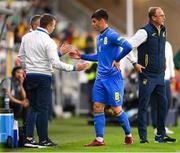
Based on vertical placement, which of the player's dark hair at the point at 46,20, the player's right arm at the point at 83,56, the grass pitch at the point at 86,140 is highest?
the player's dark hair at the point at 46,20

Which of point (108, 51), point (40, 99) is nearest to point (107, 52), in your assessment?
point (108, 51)

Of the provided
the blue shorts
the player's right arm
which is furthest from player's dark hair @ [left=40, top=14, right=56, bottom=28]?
the blue shorts

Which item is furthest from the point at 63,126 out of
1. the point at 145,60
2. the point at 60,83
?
the point at 145,60

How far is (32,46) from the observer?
13031 mm

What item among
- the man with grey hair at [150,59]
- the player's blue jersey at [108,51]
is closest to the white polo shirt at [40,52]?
the player's blue jersey at [108,51]

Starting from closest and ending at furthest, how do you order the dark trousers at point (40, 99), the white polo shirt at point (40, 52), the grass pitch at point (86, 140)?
the grass pitch at point (86, 140), the white polo shirt at point (40, 52), the dark trousers at point (40, 99)

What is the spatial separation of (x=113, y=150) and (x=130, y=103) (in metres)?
8.49

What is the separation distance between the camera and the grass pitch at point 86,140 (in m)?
12.1

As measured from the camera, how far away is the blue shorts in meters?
12.8

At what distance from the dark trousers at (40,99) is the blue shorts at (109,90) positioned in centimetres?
76

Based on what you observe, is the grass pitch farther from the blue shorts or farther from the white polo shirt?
the white polo shirt

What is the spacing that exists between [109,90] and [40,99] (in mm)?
1082

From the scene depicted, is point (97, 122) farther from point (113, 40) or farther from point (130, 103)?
point (130, 103)

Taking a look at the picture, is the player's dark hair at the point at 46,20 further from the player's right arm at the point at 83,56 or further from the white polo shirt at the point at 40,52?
the player's right arm at the point at 83,56
